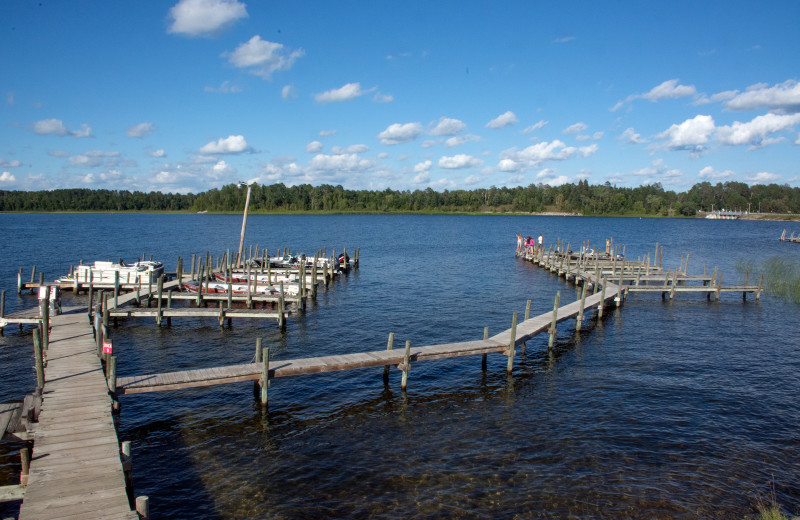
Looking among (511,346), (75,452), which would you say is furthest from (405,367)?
(75,452)

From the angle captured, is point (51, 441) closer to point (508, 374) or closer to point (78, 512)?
point (78, 512)

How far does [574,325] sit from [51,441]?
2374cm

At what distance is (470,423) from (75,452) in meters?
10.3

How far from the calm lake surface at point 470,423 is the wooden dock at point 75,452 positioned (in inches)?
61.9

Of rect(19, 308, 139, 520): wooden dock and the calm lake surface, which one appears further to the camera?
the calm lake surface

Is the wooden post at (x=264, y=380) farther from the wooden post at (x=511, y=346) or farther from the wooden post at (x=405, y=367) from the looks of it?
the wooden post at (x=511, y=346)

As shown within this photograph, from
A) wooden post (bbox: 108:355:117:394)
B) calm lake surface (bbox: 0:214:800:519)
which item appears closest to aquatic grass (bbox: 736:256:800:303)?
calm lake surface (bbox: 0:214:800:519)

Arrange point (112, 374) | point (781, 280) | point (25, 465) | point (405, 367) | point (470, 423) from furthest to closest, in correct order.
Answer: point (781, 280)
point (405, 367)
point (470, 423)
point (112, 374)
point (25, 465)

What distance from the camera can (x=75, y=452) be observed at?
422 inches

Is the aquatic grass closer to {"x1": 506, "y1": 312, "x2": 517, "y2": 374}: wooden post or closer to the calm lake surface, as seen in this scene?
the calm lake surface

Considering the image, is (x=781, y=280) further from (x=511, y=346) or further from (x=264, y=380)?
(x=264, y=380)

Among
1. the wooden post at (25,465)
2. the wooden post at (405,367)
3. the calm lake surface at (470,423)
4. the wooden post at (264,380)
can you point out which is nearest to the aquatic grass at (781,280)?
the calm lake surface at (470,423)

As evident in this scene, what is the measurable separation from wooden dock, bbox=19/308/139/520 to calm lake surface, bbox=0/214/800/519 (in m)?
1.57

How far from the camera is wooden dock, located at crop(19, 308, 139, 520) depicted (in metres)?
8.80
